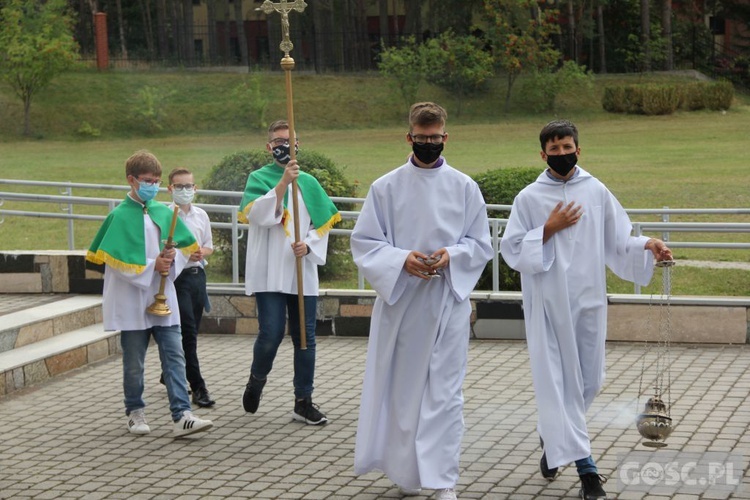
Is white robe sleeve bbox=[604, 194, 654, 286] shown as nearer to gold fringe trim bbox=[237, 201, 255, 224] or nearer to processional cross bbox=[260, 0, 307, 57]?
gold fringe trim bbox=[237, 201, 255, 224]

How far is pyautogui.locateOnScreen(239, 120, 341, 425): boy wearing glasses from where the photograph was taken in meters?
8.39

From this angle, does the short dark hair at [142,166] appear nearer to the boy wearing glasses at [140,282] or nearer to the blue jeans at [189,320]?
the boy wearing glasses at [140,282]

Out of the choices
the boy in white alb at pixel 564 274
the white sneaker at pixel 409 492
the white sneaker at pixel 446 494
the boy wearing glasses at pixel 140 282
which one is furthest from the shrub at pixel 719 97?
the white sneaker at pixel 446 494

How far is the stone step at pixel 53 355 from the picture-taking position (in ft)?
31.7

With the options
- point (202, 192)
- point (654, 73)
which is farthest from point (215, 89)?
point (202, 192)

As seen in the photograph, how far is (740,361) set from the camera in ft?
32.3

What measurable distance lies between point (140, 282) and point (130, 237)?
30 cm

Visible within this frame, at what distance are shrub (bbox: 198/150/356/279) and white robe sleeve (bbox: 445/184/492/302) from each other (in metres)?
6.60

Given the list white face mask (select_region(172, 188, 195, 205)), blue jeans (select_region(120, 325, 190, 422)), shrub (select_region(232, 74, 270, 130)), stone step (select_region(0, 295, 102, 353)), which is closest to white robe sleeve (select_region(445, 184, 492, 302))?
blue jeans (select_region(120, 325, 190, 422))

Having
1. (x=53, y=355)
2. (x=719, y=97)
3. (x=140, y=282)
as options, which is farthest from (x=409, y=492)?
(x=719, y=97)

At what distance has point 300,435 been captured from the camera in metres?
8.10

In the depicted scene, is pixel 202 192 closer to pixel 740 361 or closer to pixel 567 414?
pixel 740 361

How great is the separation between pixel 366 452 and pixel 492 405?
2.16 m

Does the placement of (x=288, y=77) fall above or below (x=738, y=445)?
above
